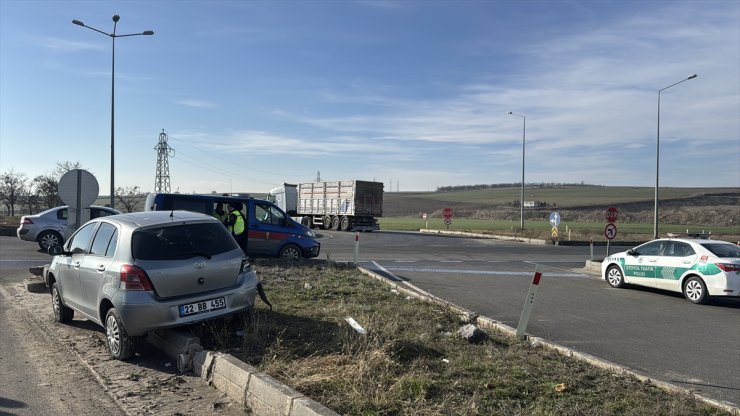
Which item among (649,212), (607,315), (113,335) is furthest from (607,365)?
(649,212)

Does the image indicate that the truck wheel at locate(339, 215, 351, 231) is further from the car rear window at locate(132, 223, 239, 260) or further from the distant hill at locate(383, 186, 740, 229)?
the distant hill at locate(383, 186, 740, 229)

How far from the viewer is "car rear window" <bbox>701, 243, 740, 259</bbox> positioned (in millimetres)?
12055

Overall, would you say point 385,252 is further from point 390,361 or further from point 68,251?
point 390,361

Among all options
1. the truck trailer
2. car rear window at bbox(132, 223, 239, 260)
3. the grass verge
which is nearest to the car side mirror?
car rear window at bbox(132, 223, 239, 260)

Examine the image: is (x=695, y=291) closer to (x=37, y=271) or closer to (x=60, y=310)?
(x=60, y=310)

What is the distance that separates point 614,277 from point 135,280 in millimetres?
Result: 12293

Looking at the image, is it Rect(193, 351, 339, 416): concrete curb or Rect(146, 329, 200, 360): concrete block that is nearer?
Rect(193, 351, 339, 416): concrete curb

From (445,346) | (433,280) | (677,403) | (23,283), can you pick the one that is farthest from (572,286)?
(23,283)

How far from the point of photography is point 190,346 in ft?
19.9

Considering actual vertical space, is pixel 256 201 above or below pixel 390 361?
above

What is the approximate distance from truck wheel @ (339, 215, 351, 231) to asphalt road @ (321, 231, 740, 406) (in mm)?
19459

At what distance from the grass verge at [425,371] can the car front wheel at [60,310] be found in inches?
112

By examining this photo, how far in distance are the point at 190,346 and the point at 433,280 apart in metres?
8.89

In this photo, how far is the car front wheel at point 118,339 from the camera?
6289 mm
